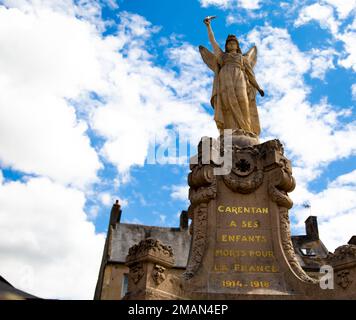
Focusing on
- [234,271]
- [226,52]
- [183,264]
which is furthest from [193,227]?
[183,264]

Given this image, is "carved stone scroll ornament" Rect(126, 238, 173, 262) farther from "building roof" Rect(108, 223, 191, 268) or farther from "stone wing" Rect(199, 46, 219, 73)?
"building roof" Rect(108, 223, 191, 268)

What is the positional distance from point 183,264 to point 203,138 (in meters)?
18.9

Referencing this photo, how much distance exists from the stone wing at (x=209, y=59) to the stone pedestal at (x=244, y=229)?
326 centimetres

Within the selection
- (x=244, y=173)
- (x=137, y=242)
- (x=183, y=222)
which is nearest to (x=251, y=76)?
(x=244, y=173)

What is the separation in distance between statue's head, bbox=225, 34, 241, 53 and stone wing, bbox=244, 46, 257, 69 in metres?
0.39

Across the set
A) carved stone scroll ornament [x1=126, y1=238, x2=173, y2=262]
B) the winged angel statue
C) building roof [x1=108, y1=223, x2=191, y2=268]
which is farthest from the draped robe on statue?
building roof [x1=108, y1=223, x2=191, y2=268]

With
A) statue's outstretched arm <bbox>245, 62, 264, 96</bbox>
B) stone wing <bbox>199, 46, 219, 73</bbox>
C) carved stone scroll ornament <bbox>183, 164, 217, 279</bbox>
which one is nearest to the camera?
carved stone scroll ornament <bbox>183, 164, 217, 279</bbox>

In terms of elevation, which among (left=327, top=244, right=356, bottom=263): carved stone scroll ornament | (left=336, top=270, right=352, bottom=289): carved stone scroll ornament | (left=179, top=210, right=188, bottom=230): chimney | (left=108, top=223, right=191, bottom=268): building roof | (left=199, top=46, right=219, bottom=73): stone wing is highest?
(left=179, top=210, right=188, bottom=230): chimney

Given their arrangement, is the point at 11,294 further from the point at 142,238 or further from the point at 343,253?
the point at 142,238

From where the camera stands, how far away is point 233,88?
11.7m

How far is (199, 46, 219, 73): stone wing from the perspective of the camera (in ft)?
41.6

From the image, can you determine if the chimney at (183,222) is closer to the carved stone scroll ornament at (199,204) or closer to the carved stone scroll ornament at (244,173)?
the carved stone scroll ornament at (199,204)
